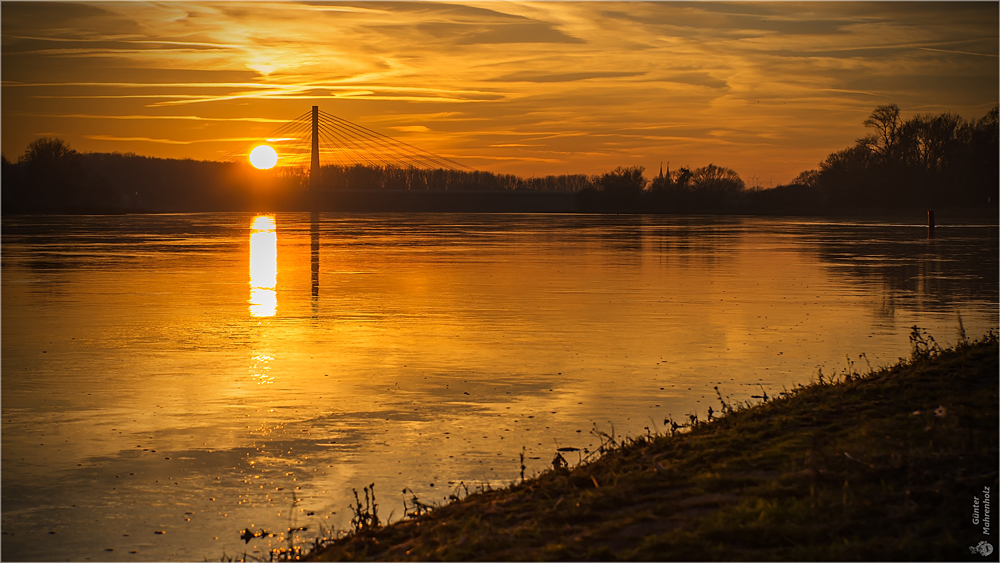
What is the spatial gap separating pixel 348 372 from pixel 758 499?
19.9ft

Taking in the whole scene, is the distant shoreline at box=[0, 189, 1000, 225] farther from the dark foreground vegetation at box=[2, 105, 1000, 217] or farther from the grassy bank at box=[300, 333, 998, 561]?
the grassy bank at box=[300, 333, 998, 561]

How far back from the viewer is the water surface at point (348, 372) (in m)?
6.39

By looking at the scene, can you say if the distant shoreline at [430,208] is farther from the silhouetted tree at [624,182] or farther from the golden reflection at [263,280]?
the golden reflection at [263,280]

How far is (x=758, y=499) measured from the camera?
531 centimetres

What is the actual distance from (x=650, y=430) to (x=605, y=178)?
472 ft

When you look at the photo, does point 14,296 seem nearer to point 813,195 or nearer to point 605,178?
point 813,195

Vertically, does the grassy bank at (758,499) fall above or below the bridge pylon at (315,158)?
below

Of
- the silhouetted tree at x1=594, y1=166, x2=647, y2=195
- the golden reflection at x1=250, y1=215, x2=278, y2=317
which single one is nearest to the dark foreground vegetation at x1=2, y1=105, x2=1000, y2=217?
the silhouetted tree at x1=594, y1=166, x2=647, y2=195

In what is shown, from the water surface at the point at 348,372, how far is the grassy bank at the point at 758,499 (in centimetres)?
77

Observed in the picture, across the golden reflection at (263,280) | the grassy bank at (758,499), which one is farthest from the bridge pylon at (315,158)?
the grassy bank at (758,499)

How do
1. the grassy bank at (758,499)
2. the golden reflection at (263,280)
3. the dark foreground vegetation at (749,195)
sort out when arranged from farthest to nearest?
the dark foreground vegetation at (749,195), the golden reflection at (263,280), the grassy bank at (758,499)

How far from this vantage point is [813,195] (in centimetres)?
12319

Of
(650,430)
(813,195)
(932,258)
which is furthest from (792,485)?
(813,195)

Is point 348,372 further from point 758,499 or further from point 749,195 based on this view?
point 749,195
